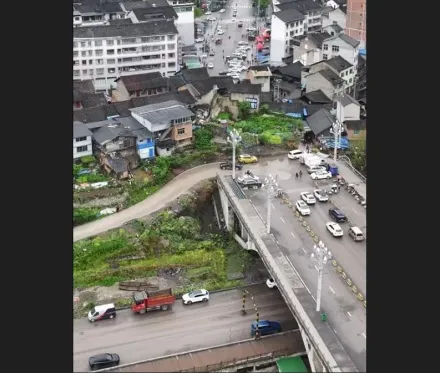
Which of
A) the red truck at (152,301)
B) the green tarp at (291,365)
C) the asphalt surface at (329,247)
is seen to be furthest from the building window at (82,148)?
the green tarp at (291,365)

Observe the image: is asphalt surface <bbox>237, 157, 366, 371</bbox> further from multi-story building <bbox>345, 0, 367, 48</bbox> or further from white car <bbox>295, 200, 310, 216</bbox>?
multi-story building <bbox>345, 0, 367, 48</bbox>

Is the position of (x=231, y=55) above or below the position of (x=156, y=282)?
above

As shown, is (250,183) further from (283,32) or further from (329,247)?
(283,32)

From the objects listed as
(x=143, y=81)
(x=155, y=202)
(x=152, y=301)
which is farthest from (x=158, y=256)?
(x=143, y=81)

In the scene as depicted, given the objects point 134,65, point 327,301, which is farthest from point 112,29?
point 327,301

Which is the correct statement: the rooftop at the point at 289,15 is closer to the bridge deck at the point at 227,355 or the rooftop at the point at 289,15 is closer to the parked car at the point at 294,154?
the parked car at the point at 294,154

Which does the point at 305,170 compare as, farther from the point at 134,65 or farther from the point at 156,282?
the point at 134,65

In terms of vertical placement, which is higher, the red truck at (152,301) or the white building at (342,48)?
the white building at (342,48)
